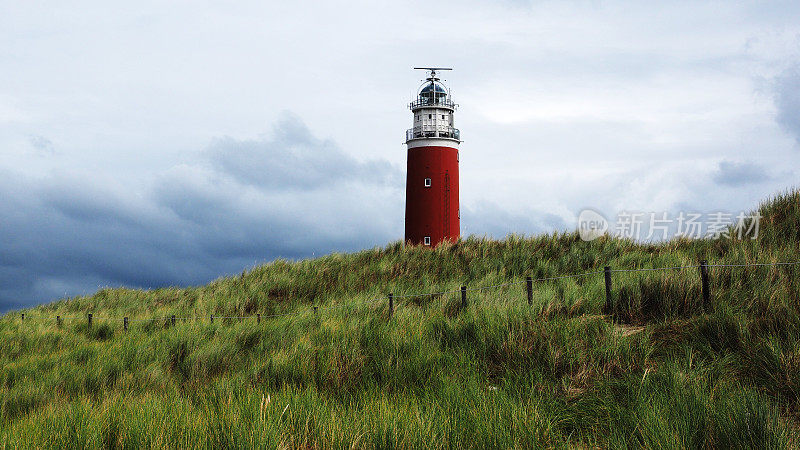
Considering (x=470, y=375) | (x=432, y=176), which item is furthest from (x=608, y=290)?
(x=432, y=176)

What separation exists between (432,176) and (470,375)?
2267 cm

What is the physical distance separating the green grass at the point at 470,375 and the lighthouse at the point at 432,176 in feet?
46.6

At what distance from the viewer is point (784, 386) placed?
5105 mm

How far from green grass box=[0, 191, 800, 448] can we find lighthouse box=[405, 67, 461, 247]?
46.6ft

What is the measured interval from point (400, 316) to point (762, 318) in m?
5.73

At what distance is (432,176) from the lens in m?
28.4

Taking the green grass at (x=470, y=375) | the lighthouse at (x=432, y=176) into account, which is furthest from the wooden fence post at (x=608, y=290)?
the lighthouse at (x=432, y=176)

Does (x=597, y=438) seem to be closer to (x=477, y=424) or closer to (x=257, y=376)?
(x=477, y=424)

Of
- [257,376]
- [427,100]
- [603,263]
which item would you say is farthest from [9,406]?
[427,100]

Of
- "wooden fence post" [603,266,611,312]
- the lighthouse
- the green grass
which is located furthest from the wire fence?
the lighthouse

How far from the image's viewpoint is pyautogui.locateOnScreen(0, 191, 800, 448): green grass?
13.2 feet

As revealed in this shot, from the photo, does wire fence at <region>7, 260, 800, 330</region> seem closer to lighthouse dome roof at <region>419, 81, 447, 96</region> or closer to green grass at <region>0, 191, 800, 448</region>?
green grass at <region>0, 191, 800, 448</region>

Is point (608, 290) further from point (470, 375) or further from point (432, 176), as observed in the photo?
point (432, 176)

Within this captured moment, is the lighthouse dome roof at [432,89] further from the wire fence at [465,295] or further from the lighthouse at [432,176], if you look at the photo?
the wire fence at [465,295]
